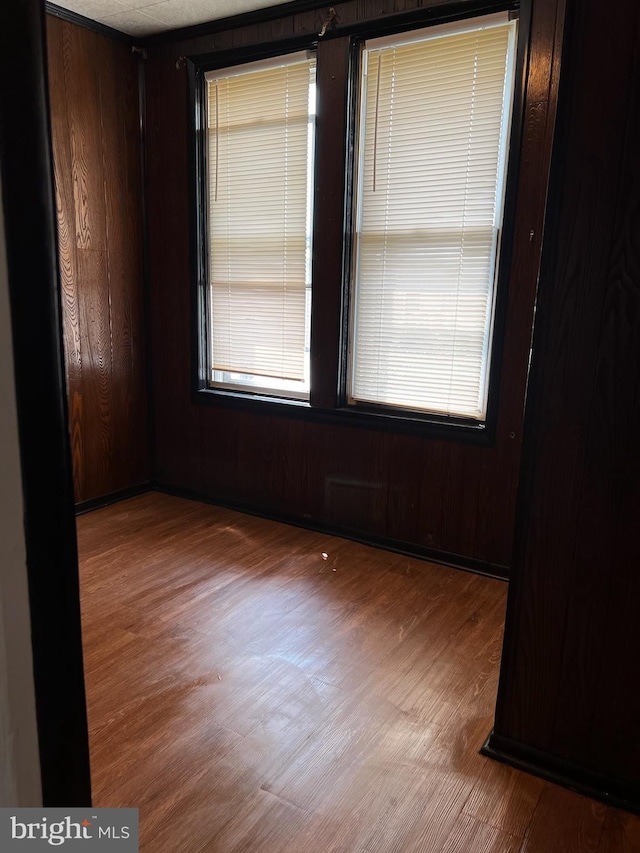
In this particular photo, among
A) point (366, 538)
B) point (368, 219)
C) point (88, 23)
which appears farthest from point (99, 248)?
point (366, 538)

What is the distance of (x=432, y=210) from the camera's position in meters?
2.84

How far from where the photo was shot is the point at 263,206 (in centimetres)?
335

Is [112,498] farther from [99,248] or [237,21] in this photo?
[237,21]

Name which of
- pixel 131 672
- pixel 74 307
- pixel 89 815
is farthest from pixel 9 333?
pixel 74 307

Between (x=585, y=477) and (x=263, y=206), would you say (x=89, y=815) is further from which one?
(x=263, y=206)

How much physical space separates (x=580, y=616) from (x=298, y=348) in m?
2.13

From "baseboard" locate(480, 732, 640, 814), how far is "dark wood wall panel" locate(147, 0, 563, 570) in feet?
3.97

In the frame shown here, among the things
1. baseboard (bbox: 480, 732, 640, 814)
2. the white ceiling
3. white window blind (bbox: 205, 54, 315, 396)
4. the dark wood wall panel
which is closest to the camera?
baseboard (bbox: 480, 732, 640, 814)

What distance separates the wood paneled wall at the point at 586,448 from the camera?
144 cm

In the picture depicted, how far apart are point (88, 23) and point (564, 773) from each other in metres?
3.98

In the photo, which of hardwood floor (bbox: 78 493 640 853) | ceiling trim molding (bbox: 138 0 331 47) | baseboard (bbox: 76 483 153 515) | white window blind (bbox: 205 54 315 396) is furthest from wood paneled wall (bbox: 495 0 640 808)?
baseboard (bbox: 76 483 153 515)

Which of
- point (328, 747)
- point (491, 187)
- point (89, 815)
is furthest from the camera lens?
point (491, 187)

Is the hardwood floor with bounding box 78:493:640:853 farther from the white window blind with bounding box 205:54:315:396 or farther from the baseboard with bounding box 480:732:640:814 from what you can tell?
the white window blind with bounding box 205:54:315:396

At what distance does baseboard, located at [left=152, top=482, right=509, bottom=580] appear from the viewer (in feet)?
9.67
